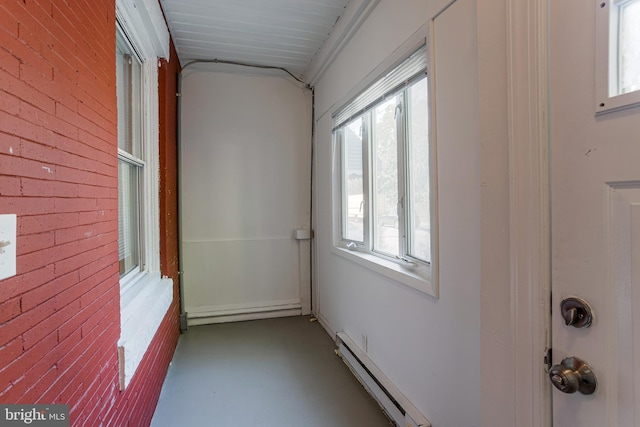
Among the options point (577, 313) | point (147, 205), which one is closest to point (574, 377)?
point (577, 313)

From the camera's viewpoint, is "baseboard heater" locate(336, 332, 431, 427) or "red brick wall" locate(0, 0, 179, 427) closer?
"red brick wall" locate(0, 0, 179, 427)

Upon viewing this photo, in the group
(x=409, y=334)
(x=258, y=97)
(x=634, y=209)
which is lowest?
(x=409, y=334)

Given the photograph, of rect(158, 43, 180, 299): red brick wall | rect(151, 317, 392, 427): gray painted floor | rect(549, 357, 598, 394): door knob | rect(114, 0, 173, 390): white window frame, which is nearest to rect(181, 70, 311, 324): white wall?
rect(158, 43, 180, 299): red brick wall

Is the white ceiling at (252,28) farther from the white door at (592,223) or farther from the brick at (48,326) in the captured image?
the brick at (48,326)

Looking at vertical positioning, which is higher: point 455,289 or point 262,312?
point 455,289

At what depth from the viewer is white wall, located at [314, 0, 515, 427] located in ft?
3.05

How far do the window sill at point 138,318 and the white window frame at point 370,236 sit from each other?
1.37m

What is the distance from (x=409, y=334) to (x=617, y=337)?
1.07 m

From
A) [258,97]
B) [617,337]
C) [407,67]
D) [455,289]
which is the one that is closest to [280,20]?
[258,97]

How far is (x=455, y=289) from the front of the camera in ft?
4.30

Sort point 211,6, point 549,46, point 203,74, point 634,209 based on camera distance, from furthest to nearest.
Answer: point 203,74
point 211,6
point 549,46
point 634,209

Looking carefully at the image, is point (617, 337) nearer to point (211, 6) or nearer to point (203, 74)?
point (211, 6)

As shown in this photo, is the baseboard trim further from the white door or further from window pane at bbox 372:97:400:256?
the white door

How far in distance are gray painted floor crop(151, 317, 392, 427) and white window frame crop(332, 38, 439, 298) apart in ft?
2.88
